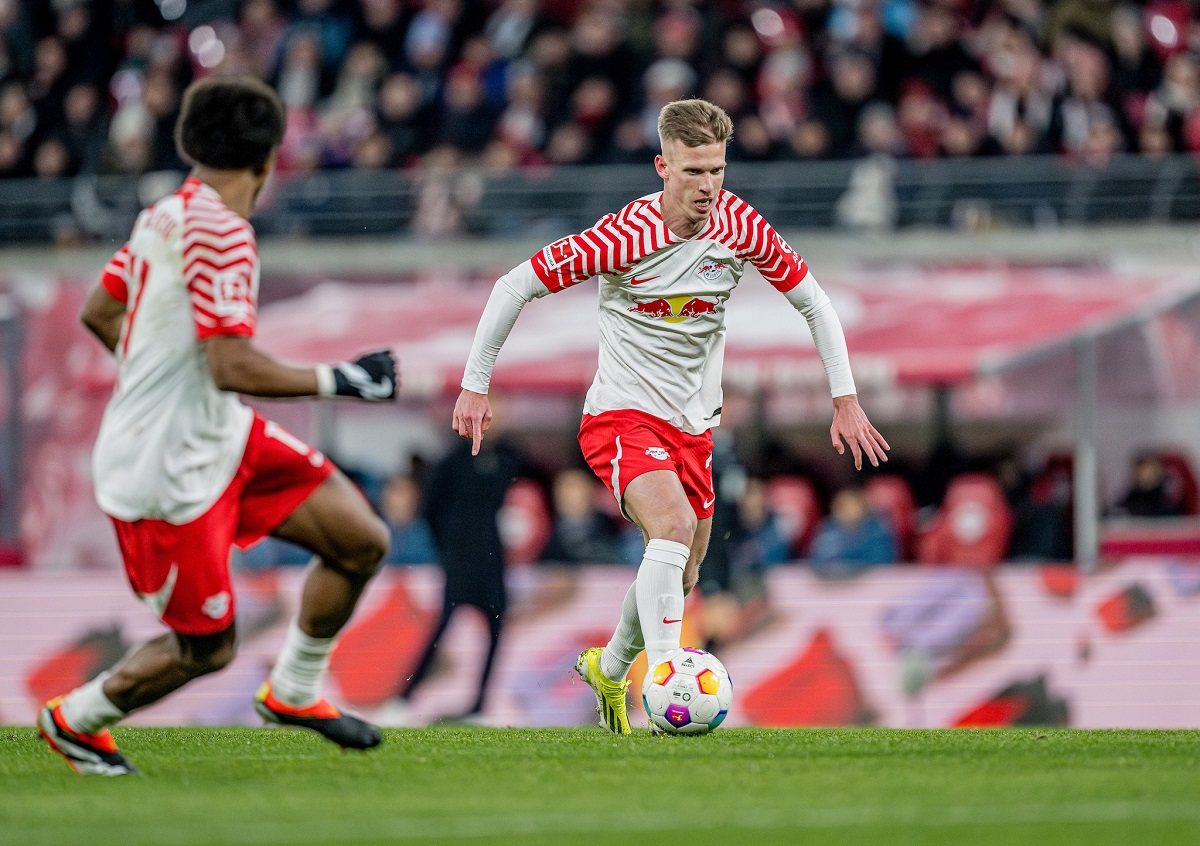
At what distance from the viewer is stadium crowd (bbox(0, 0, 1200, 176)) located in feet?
51.6

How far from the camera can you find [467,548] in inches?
461

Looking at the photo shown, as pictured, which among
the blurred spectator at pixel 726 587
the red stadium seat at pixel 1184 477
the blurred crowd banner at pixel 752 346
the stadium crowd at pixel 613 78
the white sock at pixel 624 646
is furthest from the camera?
the stadium crowd at pixel 613 78

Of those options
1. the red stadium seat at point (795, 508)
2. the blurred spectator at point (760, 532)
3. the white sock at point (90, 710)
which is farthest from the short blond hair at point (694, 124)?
the red stadium seat at point (795, 508)

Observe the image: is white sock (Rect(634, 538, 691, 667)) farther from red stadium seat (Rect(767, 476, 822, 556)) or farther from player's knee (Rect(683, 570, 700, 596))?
red stadium seat (Rect(767, 476, 822, 556))

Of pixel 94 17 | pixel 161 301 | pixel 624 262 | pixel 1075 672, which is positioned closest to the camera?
pixel 161 301

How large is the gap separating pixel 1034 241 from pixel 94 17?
9.58m

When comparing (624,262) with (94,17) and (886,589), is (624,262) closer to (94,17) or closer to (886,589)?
(886,589)

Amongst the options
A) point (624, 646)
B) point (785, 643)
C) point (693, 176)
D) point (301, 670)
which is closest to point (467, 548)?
point (785, 643)

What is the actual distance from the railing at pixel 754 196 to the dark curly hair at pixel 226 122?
963cm

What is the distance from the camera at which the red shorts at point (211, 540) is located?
5.46 m

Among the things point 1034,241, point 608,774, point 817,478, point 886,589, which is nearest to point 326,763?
point 608,774

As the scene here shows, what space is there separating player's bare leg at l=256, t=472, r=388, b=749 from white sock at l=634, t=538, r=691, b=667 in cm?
133

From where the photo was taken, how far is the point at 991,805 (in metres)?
5.00

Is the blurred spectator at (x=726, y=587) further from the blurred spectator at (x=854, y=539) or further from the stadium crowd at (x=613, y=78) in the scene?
the stadium crowd at (x=613, y=78)
